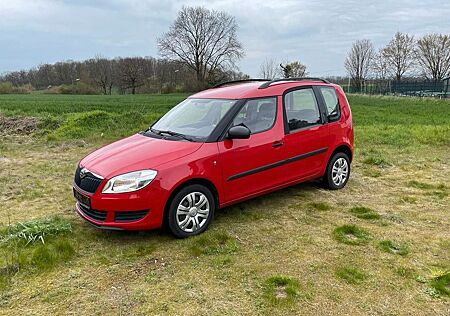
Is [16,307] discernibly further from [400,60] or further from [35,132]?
[400,60]

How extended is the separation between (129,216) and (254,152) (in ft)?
5.44

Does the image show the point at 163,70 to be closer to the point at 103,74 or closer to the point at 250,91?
the point at 103,74

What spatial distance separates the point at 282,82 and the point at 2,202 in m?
4.38

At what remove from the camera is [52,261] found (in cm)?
365

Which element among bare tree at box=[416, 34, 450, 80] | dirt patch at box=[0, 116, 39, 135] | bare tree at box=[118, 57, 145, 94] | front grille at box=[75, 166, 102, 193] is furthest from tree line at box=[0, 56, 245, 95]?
front grille at box=[75, 166, 102, 193]

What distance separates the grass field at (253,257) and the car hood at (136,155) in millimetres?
800

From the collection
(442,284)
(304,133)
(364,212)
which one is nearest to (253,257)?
(442,284)

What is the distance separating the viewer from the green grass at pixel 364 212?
4785 mm

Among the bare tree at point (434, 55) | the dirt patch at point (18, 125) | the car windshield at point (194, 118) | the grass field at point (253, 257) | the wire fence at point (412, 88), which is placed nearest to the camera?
the grass field at point (253, 257)

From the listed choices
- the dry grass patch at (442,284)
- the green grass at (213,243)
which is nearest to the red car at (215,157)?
the green grass at (213,243)

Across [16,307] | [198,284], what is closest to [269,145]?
[198,284]

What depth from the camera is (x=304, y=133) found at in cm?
521

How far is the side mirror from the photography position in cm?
439

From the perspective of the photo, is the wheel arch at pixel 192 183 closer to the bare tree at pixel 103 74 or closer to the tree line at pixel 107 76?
the tree line at pixel 107 76
